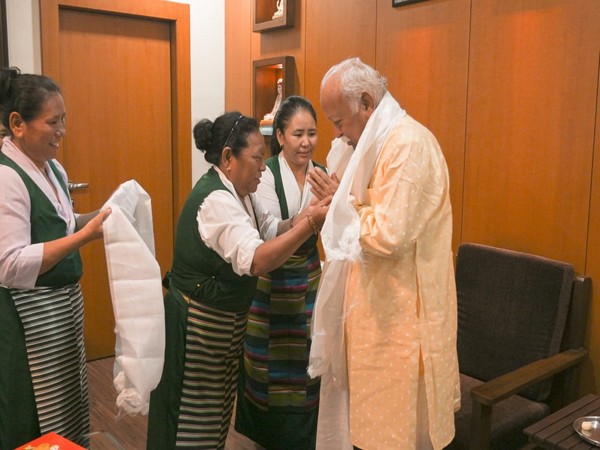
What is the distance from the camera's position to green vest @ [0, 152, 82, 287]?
68.6 inches

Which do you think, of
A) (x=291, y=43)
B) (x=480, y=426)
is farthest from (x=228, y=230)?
(x=291, y=43)

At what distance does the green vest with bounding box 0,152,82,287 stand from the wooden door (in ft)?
6.02

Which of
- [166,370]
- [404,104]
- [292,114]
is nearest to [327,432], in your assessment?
[166,370]

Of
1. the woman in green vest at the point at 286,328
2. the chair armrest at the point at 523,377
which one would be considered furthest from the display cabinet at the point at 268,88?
the chair armrest at the point at 523,377

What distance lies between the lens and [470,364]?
2.39m

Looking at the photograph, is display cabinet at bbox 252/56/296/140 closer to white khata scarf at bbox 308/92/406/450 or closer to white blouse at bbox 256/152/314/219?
white blouse at bbox 256/152/314/219

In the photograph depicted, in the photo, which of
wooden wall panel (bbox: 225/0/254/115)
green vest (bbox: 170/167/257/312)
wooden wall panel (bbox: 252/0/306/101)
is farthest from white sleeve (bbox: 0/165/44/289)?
wooden wall panel (bbox: 225/0/254/115)

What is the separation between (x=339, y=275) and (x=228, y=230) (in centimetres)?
35

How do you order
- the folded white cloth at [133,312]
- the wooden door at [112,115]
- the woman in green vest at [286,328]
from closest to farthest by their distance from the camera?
the folded white cloth at [133,312], the woman in green vest at [286,328], the wooden door at [112,115]

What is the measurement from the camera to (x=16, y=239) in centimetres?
166

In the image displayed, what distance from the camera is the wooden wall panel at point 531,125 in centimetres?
210

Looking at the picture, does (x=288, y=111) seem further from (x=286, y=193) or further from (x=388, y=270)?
(x=388, y=270)

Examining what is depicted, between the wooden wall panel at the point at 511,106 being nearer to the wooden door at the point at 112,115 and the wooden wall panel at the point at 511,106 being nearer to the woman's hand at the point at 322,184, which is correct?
the woman's hand at the point at 322,184

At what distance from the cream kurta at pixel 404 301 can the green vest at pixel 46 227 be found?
2.88 ft
